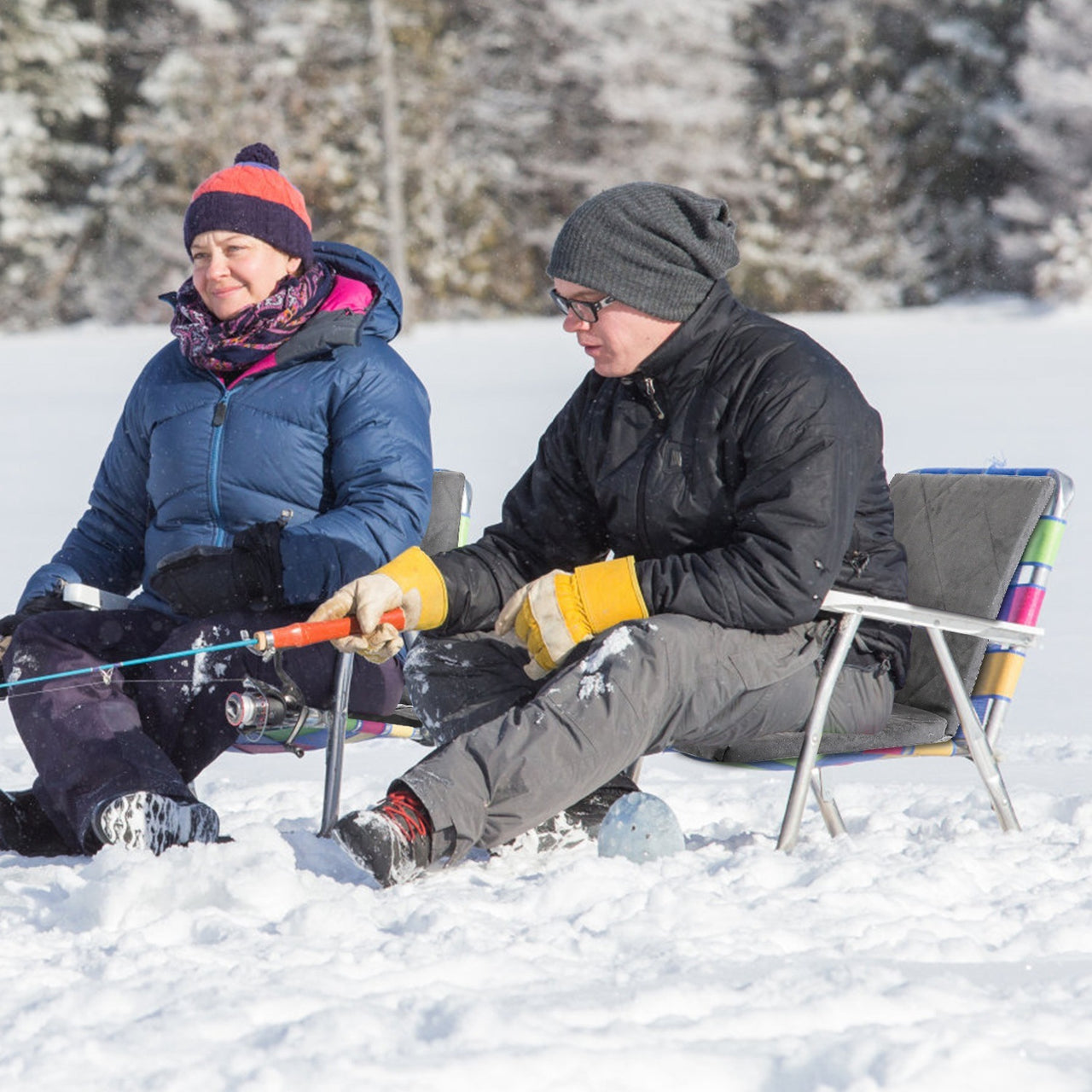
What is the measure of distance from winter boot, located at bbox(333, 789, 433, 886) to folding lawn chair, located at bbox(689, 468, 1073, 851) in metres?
0.71

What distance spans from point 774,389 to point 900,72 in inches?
918

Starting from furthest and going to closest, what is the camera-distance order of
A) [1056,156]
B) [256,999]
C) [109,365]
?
[1056,156] < [109,365] < [256,999]

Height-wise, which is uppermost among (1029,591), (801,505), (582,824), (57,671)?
(801,505)

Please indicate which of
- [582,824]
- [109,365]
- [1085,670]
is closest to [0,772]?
[582,824]

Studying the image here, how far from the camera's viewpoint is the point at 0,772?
4250 mm

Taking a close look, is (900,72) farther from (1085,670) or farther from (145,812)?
(145,812)

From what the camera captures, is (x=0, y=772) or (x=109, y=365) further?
(x=109, y=365)

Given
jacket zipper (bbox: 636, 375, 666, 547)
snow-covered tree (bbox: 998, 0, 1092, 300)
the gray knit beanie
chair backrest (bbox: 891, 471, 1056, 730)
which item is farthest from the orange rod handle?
snow-covered tree (bbox: 998, 0, 1092, 300)

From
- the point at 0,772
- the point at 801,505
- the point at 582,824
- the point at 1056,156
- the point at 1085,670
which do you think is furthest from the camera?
the point at 1056,156

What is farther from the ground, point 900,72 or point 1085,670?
point 900,72

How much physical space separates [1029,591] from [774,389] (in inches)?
29.2

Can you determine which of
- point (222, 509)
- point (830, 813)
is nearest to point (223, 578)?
point (222, 509)

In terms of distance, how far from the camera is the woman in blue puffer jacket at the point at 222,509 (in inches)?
124

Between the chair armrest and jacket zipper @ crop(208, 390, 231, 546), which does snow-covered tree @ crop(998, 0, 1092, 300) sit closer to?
the chair armrest
